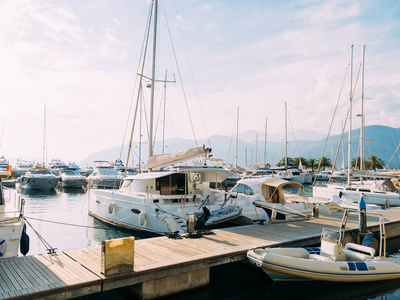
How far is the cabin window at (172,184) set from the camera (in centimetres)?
1474

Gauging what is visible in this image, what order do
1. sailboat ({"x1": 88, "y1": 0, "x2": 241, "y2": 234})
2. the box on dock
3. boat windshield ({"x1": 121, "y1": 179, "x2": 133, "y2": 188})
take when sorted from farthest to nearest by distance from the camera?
boat windshield ({"x1": 121, "y1": 179, "x2": 133, "y2": 188})
sailboat ({"x1": 88, "y1": 0, "x2": 241, "y2": 234})
the box on dock

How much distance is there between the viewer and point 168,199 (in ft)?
45.8

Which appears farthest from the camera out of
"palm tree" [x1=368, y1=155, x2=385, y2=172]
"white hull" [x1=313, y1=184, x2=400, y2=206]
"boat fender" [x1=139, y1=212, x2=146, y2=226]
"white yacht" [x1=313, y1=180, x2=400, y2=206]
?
"palm tree" [x1=368, y1=155, x2=385, y2=172]

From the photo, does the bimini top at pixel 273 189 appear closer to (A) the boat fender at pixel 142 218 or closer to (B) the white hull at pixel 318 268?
(A) the boat fender at pixel 142 218

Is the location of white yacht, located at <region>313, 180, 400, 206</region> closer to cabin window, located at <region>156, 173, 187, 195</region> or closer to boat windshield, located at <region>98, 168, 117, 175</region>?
cabin window, located at <region>156, 173, 187, 195</region>

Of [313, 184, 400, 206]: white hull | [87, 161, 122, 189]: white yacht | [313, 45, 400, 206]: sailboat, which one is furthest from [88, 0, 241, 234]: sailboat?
[87, 161, 122, 189]: white yacht

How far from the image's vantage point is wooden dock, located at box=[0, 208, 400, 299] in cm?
632

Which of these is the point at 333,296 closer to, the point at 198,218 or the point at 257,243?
the point at 257,243

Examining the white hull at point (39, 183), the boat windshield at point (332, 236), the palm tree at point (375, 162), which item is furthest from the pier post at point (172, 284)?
A: the palm tree at point (375, 162)

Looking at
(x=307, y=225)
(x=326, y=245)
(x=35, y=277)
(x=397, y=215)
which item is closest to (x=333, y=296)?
(x=326, y=245)

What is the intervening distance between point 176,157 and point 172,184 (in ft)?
4.36

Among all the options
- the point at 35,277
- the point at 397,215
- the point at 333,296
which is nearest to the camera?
the point at 35,277

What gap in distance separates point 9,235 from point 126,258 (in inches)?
137

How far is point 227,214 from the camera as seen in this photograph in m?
12.6
